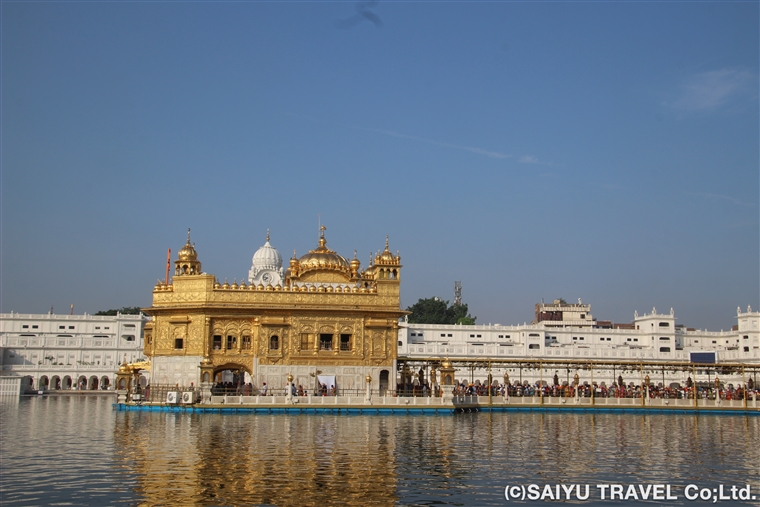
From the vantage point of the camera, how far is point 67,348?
3059 inches

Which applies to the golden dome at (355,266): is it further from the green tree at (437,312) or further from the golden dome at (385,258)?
the green tree at (437,312)

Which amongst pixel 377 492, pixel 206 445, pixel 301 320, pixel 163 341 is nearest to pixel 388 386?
pixel 301 320

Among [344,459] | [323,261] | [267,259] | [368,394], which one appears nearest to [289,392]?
[368,394]

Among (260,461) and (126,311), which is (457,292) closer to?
(126,311)

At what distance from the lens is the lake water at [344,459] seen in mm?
15515

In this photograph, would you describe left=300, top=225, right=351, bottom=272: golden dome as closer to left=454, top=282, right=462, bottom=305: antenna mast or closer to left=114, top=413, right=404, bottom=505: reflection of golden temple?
left=114, top=413, right=404, bottom=505: reflection of golden temple

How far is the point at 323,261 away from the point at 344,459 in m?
25.5

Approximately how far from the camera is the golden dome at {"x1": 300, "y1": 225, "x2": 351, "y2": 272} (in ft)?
147

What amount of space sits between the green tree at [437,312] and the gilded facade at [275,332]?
218ft

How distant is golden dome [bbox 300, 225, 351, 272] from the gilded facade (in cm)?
420

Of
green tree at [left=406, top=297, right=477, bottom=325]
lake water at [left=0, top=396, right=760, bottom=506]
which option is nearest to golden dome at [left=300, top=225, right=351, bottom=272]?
lake water at [left=0, top=396, right=760, bottom=506]

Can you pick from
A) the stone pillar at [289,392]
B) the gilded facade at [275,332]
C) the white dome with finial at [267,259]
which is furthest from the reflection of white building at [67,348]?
the stone pillar at [289,392]

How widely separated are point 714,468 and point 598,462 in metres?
2.78

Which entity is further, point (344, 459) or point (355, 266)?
point (355, 266)
